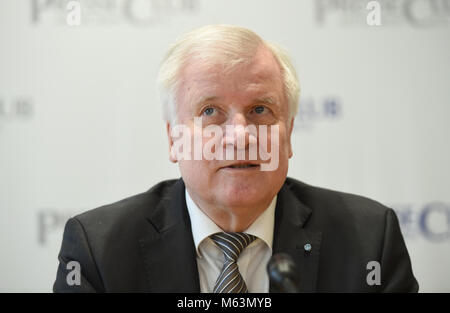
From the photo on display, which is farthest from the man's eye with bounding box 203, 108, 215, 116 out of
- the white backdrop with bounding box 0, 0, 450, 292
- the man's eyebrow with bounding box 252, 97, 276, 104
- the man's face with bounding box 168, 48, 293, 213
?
the white backdrop with bounding box 0, 0, 450, 292

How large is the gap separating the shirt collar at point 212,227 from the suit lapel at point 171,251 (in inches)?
1.0

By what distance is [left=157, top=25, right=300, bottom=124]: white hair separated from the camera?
1582mm

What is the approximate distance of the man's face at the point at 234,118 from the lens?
1.53 metres

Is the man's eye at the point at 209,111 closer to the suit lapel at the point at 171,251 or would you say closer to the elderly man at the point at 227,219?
the elderly man at the point at 227,219

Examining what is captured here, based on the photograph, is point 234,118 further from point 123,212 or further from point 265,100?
point 123,212

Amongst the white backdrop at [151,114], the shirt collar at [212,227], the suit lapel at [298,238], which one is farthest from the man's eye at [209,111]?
the white backdrop at [151,114]

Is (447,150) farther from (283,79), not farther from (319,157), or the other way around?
(283,79)

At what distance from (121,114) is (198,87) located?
3.40ft

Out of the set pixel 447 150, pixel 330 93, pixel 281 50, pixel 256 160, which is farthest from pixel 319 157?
pixel 256 160

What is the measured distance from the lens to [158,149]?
2531mm

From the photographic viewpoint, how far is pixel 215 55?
1.58 metres

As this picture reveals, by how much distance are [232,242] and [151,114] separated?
1095 millimetres

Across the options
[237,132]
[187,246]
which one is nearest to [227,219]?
[187,246]

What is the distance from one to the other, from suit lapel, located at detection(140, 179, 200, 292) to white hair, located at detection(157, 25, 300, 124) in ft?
1.12
